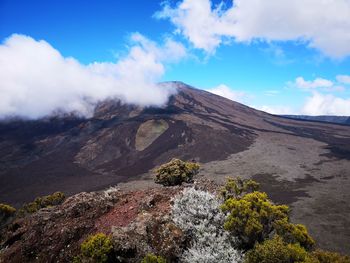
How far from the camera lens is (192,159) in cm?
7912

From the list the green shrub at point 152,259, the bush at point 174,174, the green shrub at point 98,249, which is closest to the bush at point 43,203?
the bush at point 174,174

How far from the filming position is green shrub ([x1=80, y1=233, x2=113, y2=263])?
1291 centimetres

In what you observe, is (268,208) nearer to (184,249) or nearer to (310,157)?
(184,249)

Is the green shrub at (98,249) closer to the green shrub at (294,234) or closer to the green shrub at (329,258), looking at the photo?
the green shrub at (294,234)

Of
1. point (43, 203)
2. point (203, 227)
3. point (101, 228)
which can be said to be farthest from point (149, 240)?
point (43, 203)

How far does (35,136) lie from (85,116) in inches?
980

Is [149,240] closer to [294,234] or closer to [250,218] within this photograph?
[250,218]

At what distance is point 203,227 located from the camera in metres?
14.1

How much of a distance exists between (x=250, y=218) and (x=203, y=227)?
7.03ft

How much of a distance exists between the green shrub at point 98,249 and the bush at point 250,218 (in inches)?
199

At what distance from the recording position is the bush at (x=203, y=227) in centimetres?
1270

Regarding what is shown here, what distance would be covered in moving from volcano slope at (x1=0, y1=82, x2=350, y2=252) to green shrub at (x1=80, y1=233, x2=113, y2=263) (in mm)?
20403

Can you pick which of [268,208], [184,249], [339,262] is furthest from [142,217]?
[339,262]

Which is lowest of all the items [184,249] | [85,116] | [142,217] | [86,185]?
[86,185]
